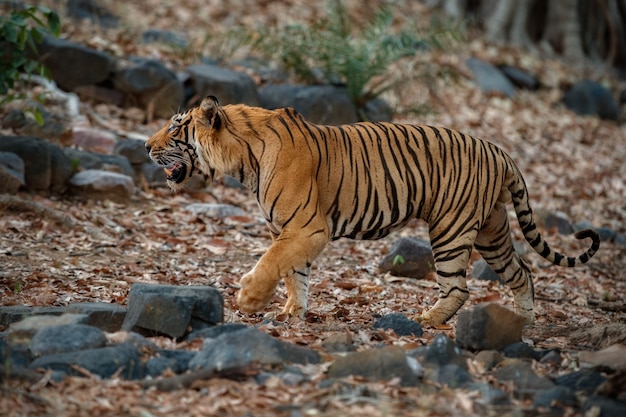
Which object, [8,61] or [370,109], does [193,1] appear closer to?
[370,109]

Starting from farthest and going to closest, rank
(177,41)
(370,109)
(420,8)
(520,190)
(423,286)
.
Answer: (420,8) < (177,41) < (370,109) < (423,286) < (520,190)

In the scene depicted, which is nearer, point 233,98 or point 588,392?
point 588,392

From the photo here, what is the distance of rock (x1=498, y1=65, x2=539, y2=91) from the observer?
17500 mm

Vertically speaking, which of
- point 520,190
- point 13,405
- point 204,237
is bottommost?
point 204,237

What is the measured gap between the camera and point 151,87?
1181 centimetres

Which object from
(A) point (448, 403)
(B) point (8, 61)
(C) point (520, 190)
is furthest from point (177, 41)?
(A) point (448, 403)

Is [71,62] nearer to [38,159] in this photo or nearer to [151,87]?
[151,87]

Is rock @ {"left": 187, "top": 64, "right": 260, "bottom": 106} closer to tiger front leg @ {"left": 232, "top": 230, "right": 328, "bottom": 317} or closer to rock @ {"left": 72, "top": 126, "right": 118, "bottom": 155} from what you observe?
rock @ {"left": 72, "top": 126, "right": 118, "bottom": 155}

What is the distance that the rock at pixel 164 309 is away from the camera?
16.8ft

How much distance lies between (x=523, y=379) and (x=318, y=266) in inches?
168

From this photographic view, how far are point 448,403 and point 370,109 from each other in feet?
29.9

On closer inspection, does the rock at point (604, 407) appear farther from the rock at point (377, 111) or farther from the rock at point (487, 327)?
the rock at point (377, 111)

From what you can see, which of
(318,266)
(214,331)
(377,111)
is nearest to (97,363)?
(214,331)

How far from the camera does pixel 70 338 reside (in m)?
4.75
